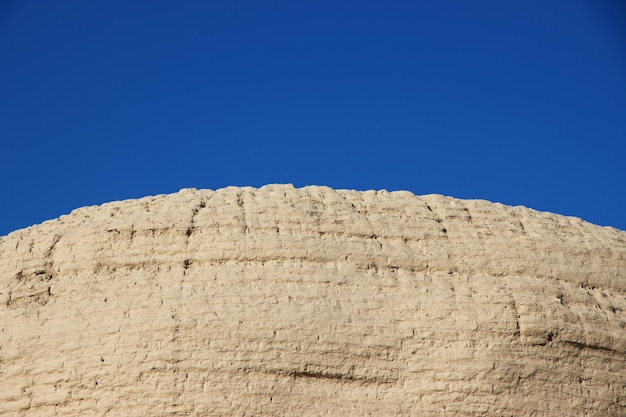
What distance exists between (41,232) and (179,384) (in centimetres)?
323

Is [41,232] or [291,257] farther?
[41,232]

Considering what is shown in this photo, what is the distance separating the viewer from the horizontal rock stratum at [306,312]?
1074cm

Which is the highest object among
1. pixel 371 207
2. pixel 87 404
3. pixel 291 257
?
pixel 371 207

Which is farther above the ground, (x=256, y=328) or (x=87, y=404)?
(x=256, y=328)

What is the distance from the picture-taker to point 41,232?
492 inches

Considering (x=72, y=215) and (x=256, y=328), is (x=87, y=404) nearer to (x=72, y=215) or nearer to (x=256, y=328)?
(x=256, y=328)

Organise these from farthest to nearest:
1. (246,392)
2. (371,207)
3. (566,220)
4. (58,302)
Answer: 1. (566,220)
2. (371,207)
3. (58,302)
4. (246,392)

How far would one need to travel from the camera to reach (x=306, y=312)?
11.1 metres

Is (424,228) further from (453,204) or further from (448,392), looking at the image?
(448,392)

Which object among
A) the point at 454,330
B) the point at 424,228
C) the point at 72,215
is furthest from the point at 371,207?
the point at 72,215

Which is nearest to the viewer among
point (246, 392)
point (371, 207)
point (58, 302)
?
point (246, 392)

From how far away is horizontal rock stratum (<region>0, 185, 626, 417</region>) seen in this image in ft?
35.2

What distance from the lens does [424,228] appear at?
12.1 meters

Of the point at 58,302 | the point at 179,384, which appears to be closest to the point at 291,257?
the point at 179,384
